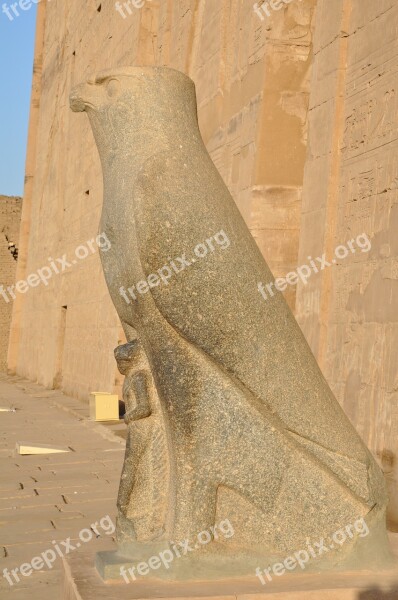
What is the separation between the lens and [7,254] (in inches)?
901

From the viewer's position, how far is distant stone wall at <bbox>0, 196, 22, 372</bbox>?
2269 cm

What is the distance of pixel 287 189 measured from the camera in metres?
8.30

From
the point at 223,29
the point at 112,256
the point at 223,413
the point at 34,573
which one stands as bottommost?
the point at 34,573

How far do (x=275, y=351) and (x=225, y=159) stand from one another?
665 centimetres

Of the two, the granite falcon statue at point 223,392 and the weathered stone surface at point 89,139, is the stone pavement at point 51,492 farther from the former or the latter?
the weathered stone surface at point 89,139

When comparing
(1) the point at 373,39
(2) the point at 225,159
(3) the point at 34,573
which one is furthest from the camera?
(2) the point at 225,159

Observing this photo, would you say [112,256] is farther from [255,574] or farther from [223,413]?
[255,574]

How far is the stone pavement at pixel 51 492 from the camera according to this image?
13.8 ft

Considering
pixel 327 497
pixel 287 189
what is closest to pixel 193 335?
pixel 327 497

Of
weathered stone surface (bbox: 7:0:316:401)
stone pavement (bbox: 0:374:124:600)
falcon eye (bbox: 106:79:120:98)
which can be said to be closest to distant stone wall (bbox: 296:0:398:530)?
weathered stone surface (bbox: 7:0:316:401)

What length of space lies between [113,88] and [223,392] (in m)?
1.21

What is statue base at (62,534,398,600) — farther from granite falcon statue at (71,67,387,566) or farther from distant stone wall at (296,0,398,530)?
distant stone wall at (296,0,398,530)

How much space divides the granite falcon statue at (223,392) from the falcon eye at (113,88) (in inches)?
11.1

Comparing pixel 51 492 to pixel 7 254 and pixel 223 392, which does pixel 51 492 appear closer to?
pixel 223 392
